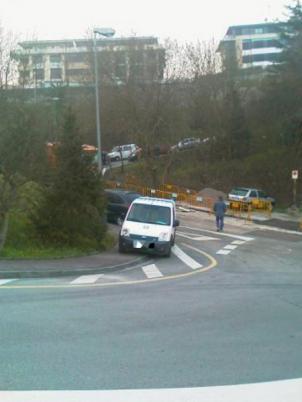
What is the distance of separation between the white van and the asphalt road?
13.1 feet

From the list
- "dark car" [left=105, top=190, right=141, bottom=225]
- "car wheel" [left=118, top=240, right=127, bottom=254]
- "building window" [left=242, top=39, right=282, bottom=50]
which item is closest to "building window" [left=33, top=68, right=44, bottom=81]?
"dark car" [left=105, top=190, right=141, bottom=225]

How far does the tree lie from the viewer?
1828 centimetres

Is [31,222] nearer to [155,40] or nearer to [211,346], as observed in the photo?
[211,346]

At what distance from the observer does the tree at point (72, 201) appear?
1828cm

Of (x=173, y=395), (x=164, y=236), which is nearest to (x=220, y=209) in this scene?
(x=164, y=236)

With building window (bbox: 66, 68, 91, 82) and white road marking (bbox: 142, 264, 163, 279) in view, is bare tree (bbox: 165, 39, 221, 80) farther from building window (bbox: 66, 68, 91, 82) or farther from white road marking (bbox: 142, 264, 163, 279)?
white road marking (bbox: 142, 264, 163, 279)

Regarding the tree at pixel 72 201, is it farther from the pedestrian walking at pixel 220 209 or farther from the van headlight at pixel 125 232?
the pedestrian walking at pixel 220 209

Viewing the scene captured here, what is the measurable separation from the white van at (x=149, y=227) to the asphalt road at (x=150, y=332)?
3984 mm

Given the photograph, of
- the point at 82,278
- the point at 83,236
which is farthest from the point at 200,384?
the point at 83,236

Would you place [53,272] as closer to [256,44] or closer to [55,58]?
[55,58]

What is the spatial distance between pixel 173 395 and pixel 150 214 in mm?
14832

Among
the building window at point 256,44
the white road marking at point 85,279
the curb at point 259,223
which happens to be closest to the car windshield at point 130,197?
the curb at point 259,223

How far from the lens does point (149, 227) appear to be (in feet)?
63.7

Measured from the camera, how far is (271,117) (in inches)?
2178
